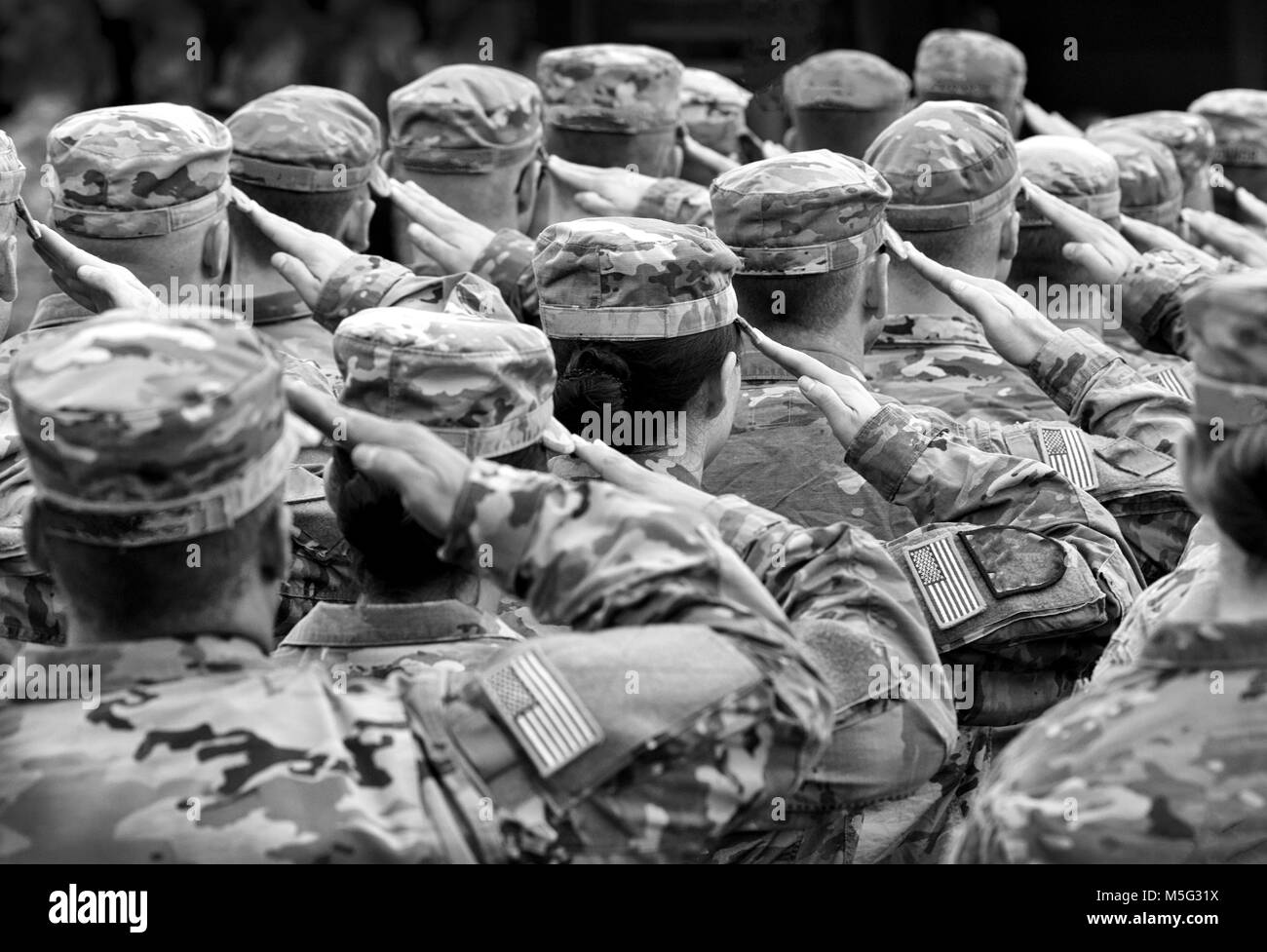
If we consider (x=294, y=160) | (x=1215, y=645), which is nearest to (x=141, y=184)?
(x=294, y=160)

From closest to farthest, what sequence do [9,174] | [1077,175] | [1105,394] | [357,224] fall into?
[9,174], [1105,394], [357,224], [1077,175]

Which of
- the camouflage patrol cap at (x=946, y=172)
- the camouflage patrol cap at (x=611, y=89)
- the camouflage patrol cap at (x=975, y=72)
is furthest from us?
the camouflage patrol cap at (x=975, y=72)

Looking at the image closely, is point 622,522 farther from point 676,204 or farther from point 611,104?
point 611,104

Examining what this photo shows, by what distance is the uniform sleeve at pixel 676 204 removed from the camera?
6992mm

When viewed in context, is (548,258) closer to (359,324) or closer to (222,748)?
(359,324)

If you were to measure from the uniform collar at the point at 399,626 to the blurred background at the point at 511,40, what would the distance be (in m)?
8.09

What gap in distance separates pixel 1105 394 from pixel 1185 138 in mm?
3666

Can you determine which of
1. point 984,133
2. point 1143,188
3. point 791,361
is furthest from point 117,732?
point 1143,188

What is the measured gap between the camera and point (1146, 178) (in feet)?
24.6

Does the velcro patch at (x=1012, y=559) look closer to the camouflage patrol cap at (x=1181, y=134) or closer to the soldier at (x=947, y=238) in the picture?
the soldier at (x=947, y=238)

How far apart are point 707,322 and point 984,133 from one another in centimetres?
188

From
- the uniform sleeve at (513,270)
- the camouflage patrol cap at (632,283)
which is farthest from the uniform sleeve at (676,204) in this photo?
the camouflage patrol cap at (632,283)

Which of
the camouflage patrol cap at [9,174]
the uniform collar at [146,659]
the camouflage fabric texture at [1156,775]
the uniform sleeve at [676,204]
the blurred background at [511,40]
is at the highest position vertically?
the camouflage patrol cap at [9,174]

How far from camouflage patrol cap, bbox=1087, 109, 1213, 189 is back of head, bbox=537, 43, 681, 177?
1.80 metres
